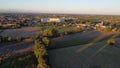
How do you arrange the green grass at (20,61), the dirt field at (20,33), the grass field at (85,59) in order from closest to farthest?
the green grass at (20,61)
the grass field at (85,59)
the dirt field at (20,33)

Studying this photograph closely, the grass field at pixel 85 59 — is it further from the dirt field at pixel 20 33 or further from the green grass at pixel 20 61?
the dirt field at pixel 20 33

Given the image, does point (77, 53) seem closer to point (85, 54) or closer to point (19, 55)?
point (85, 54)

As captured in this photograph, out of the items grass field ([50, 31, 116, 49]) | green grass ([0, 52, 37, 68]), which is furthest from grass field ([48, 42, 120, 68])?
grass field ([50, 31, 116, 49])

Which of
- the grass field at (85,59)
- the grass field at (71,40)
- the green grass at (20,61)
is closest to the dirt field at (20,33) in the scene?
the grass field at (71,40)

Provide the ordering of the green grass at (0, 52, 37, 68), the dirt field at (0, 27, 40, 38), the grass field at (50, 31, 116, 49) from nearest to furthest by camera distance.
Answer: the green grass at (0, 52, 37, 68) < the grass field at (50, 31, 116, 49) < the dirt field at (0, 27, 40, 38)

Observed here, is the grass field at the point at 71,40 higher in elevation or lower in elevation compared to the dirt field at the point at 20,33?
higher

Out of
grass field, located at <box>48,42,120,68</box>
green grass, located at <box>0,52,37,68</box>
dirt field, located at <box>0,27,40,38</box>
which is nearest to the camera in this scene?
green grass, located at <box>0,52,37,68</box>

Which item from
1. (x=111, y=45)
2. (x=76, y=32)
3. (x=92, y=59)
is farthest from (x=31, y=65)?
(x=76, y=32)

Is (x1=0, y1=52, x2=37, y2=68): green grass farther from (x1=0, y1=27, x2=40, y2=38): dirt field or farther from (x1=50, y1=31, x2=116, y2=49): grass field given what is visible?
(x1=0, y1=27, x2=40, y2=38): dirt field

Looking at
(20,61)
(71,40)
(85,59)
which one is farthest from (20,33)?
(85,59)
